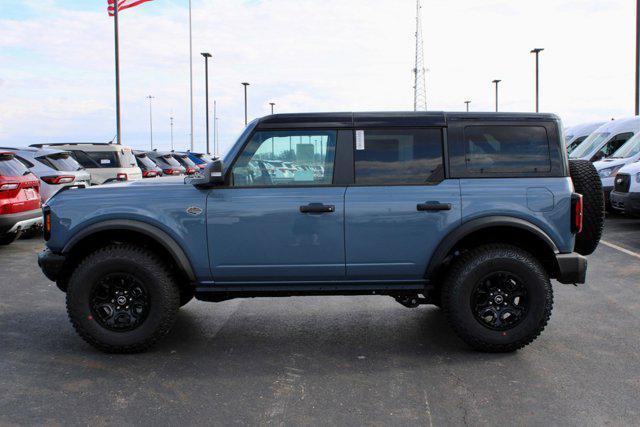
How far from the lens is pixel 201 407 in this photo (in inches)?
162

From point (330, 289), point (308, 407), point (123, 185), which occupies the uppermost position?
point (123, 185)

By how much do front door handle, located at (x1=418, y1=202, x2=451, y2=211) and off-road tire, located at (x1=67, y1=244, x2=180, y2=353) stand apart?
6.65ft

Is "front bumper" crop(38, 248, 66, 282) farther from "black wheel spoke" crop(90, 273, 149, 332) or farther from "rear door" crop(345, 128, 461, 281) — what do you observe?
"rear door" crop(345, 128, 461, 281)

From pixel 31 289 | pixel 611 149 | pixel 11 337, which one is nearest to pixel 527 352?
pixel 11 337

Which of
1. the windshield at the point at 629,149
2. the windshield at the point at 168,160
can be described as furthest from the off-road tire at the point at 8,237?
the windshield at the point at 629,149

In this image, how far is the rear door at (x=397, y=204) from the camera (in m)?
5.09

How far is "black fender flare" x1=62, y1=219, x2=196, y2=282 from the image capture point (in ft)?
16.8

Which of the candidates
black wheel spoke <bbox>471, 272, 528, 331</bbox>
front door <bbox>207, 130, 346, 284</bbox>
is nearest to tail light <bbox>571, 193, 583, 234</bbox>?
black wheel spoke <bbox>471, 272, 528, 331</bbox>

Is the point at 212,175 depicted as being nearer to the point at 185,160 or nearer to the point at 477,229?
the point at 477,229

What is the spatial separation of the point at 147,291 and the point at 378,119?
7.32 ft

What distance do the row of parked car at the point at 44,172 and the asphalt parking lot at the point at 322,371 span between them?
5.04 ft

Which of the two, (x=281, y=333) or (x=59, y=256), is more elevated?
(x=59, y=256)

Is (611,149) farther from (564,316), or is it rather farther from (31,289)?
(31,289)

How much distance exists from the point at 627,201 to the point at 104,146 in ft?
40.2
